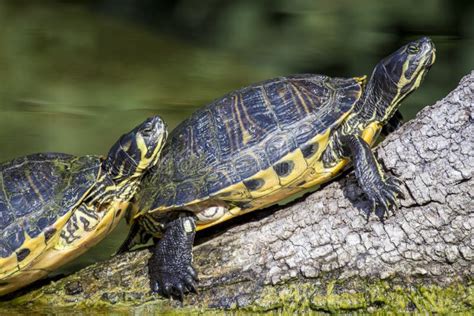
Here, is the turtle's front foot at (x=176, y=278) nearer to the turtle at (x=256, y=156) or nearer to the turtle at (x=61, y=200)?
the turtle at (x=256, y=156)

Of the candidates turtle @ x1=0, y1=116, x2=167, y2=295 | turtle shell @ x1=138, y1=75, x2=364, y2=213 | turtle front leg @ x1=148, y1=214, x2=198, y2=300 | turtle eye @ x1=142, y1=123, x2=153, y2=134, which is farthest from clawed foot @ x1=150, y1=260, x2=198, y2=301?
turtle eye @ x1=142, y1=123, x2=153, y2=134

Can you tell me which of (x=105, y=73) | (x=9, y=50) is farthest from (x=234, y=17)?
(x=9, y=50)

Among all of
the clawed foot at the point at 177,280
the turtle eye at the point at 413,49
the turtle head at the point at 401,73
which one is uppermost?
the turtle eye at the point at 413,49

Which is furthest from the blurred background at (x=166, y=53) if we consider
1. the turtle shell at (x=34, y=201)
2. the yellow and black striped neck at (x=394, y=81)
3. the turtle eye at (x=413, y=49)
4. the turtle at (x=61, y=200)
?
the turtle eye at (x=413, y=49)

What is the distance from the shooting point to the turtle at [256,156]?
349 centimetres

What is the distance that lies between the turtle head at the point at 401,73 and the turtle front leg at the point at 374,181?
41 centimetres

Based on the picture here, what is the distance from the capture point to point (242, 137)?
361 centimetres

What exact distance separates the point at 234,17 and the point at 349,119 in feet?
14.6

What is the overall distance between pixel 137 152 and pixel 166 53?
188 inches

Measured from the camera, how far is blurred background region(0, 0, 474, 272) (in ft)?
21.1

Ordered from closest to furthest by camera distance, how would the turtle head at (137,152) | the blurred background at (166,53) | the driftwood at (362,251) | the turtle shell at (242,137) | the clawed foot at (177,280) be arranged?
the driftwood at (362,251) → the clawed foot at (177,280) → the turtle shell at (242,137) → the turtle head at (137,152) → the blurred background at (166,53)

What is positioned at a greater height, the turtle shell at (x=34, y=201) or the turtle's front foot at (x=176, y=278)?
the turtle shell at (x=34, y=201)

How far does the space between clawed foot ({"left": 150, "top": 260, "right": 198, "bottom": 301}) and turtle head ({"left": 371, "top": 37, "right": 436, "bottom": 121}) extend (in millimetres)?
1247

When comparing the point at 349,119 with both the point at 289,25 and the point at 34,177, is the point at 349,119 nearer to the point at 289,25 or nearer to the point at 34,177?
the point at 34,177
